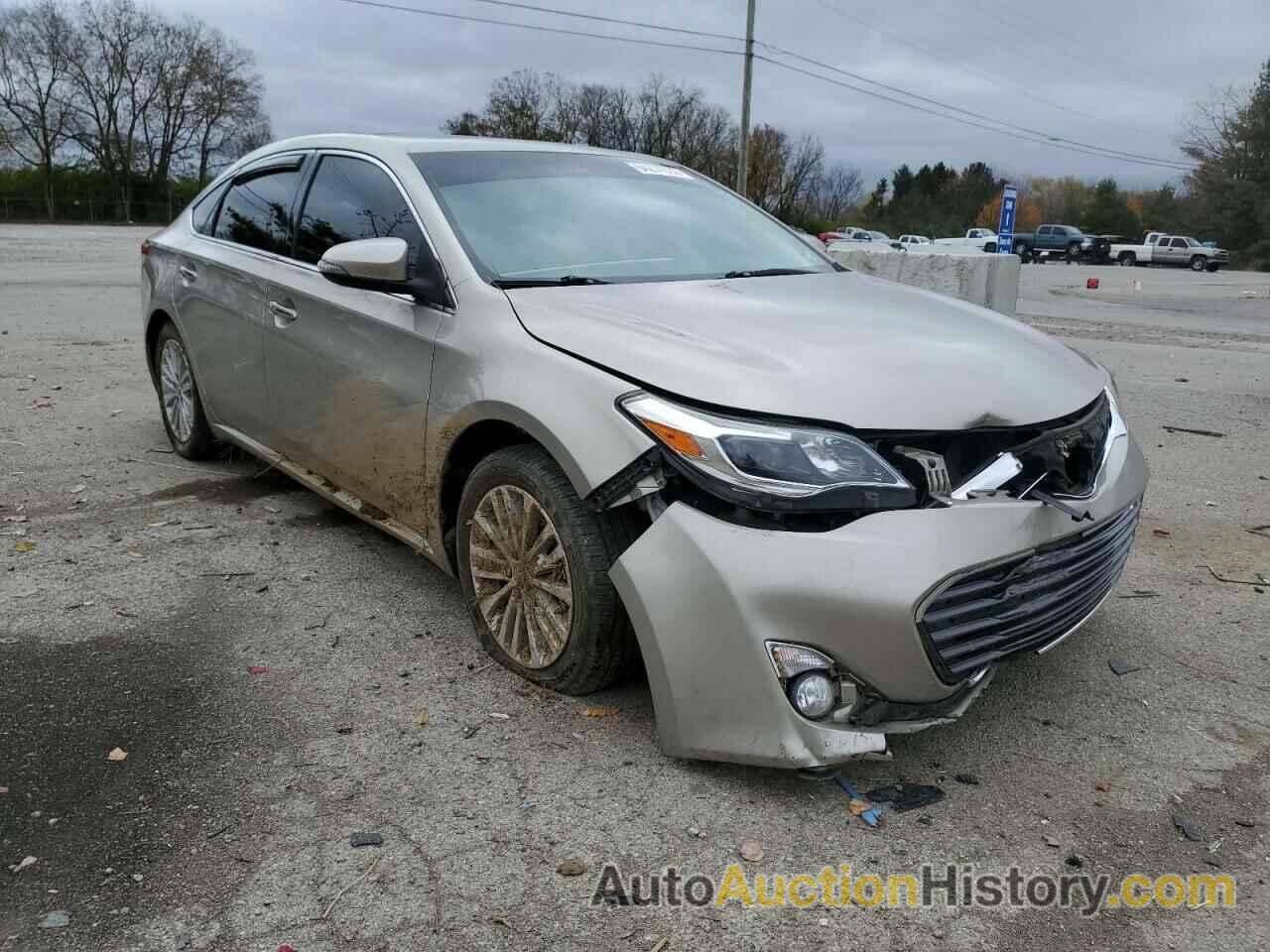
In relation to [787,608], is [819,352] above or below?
above

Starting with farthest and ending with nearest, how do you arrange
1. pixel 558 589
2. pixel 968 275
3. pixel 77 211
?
pixel 77 211 → pixel 968 275 → pixel 558 589

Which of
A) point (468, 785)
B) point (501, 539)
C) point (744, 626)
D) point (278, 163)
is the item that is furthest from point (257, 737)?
point (278, 163)

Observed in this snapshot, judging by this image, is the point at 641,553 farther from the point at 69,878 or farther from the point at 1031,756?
the point at 69,878

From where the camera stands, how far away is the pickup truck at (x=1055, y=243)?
185ft

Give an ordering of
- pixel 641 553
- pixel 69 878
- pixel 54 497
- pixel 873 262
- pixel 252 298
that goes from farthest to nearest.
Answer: pixel 873 262
pixel 54 497
pixel 252 298
pixel 641 553
pixel 69 878

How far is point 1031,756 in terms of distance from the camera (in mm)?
3023

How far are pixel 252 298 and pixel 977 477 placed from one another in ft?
10.5

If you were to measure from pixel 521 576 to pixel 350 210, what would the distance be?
1755 millimetres

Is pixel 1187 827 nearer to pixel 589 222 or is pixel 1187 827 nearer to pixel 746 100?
pixel 589 222

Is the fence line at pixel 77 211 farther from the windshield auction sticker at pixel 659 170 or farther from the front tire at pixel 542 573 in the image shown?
the front tire at pixel 542 573

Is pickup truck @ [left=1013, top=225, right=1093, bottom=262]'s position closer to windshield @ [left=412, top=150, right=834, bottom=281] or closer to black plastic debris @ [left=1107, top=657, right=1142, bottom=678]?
windshield @ [left=412, top=150, right=834, bottom=281]

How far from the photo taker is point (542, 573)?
317cm

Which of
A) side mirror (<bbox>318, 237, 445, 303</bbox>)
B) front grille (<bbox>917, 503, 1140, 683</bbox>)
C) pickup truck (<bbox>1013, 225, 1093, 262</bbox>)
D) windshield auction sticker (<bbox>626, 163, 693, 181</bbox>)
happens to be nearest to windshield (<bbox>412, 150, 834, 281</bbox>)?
windshield auction sticker (<bbox>626, 163, 693, 181</bbox>)

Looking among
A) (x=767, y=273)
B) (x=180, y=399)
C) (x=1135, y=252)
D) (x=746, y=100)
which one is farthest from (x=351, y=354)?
(x=1135, y=252)
